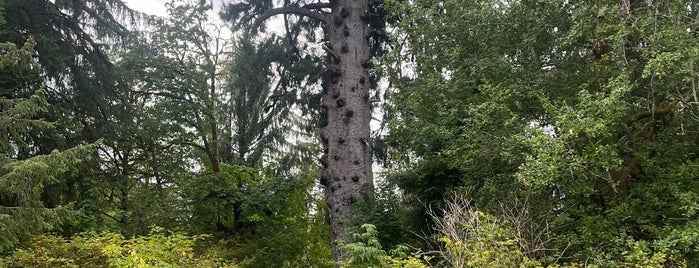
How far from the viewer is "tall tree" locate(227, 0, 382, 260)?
987cm

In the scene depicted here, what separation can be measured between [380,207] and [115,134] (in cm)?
543

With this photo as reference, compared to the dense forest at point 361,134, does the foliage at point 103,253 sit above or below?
below

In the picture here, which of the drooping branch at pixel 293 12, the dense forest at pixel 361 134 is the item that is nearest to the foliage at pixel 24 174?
the dense forest at pixel 361 134

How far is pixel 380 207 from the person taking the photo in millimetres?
9125

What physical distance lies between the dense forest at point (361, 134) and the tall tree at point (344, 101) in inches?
1.6

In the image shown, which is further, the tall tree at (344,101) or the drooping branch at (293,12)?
the drooping branch at (293,12)

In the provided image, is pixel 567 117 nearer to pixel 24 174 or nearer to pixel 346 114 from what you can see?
pixel 346 114

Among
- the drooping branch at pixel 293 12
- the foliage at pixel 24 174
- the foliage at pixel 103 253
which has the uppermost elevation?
the drooping branch at pixel 293 12

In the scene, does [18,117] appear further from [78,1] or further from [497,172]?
[497,172]

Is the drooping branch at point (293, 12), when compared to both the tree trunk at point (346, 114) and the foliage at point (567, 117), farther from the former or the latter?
the foliage at point (567, 117)

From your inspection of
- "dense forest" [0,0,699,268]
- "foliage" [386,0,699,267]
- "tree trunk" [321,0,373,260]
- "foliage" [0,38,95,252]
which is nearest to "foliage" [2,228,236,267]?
"dense forest" [0,0,699,268]

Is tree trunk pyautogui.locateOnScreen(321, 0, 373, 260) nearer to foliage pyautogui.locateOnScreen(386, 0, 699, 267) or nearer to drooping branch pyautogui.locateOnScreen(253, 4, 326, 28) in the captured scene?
drooping branch pyautogui.locateOnScreen(253, 4, 326, 28)

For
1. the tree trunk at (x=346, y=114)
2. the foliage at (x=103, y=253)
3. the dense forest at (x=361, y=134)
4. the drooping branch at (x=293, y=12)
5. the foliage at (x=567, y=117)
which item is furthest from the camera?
the drooping branch at (x=293, y=12)

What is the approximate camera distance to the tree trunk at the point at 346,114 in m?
9.84
